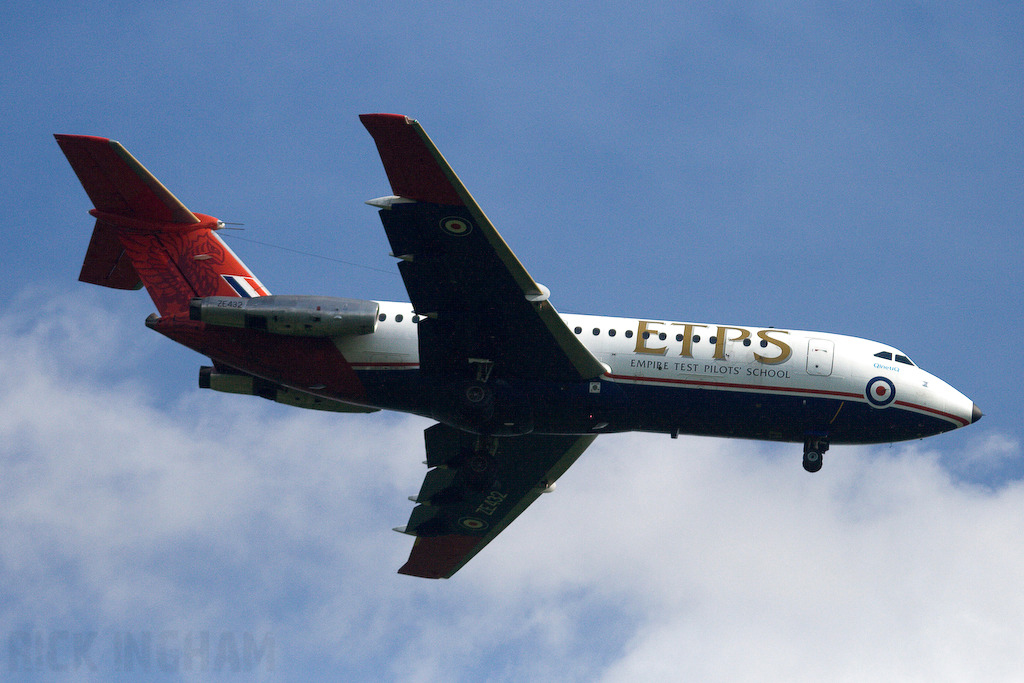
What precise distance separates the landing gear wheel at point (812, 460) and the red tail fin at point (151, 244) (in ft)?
57.5

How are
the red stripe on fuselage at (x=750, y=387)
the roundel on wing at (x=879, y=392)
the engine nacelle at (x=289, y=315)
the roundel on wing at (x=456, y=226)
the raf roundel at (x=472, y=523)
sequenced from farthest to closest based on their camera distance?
the raf roundel at (x=472, y=523)
the roundel on wing at (x=879, y=392)
the red stripe on fuselage at (x=750, y=387)
the engine nacelle at (x=289, y=315)
the roundel on wing at (x=456, y=226)

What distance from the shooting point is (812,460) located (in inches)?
Answer: 1449

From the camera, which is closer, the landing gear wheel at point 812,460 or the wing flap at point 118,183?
the wing flap at point 118,183

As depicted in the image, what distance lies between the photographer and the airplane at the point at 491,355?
115ft

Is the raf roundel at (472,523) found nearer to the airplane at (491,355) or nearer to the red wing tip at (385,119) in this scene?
the airplane at (491,355)

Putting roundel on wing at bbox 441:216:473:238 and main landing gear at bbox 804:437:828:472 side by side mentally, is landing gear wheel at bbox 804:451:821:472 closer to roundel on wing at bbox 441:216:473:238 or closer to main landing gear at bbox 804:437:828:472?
main landing gear at bbox 804:437:828:472

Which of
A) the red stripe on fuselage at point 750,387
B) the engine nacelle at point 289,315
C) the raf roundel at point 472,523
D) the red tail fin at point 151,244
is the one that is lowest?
the raf roundel at point 472,523

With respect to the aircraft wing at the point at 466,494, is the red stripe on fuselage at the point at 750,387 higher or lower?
higher

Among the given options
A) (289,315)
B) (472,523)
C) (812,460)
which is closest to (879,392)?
(812,460)

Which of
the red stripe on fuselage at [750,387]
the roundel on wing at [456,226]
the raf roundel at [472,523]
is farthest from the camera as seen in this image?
the raf roundel at [472,523]

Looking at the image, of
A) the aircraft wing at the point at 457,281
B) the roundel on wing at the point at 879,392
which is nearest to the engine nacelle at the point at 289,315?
the aircraft wing at the point at 457,281

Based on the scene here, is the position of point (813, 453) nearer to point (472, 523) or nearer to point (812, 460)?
point (812, 460)

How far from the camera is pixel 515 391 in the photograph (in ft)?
118

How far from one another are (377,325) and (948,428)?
57.5ft
